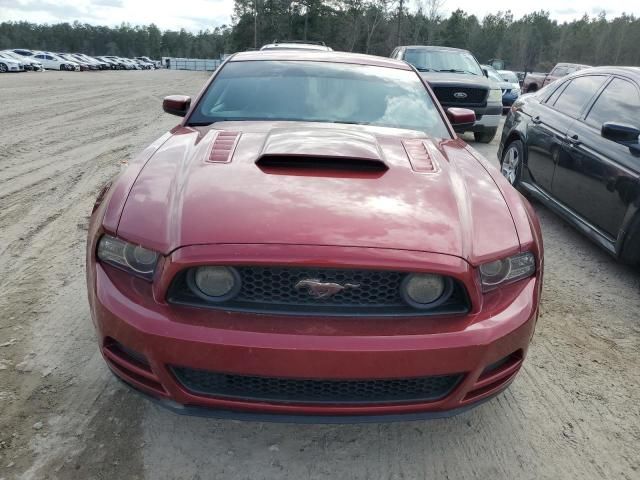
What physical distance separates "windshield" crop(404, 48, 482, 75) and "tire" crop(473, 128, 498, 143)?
123 centimetres

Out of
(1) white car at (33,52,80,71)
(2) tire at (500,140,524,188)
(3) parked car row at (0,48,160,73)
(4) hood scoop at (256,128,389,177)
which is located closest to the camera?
(4) hood scoop at (256,128,389,177)

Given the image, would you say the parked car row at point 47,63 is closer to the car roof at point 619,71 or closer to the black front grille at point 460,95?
the black front grille at point 460,95

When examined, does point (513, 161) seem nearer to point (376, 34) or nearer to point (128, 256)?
point (128, 256)

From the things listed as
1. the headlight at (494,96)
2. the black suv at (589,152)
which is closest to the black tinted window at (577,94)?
the black suv at (589,152)

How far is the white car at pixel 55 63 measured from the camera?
48.0 meters

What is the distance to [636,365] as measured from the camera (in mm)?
2818

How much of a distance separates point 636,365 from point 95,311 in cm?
273

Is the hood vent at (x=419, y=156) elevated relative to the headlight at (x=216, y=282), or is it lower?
elevated

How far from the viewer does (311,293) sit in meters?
1.79

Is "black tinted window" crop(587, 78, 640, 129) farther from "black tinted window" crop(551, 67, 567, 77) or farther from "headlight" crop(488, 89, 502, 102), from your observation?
"black tinted window" crop(551, 67, 567, 77)

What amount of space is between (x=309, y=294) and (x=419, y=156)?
1109mm

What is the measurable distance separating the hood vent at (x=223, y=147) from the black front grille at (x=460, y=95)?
22.8ft

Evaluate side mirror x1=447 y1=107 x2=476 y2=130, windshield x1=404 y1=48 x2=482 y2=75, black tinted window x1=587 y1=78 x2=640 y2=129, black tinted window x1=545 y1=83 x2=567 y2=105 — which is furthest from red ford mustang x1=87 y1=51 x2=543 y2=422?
windshield x1=404 y1=48 x2=482 y2=75

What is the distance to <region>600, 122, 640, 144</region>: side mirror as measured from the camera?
12.2 feet
